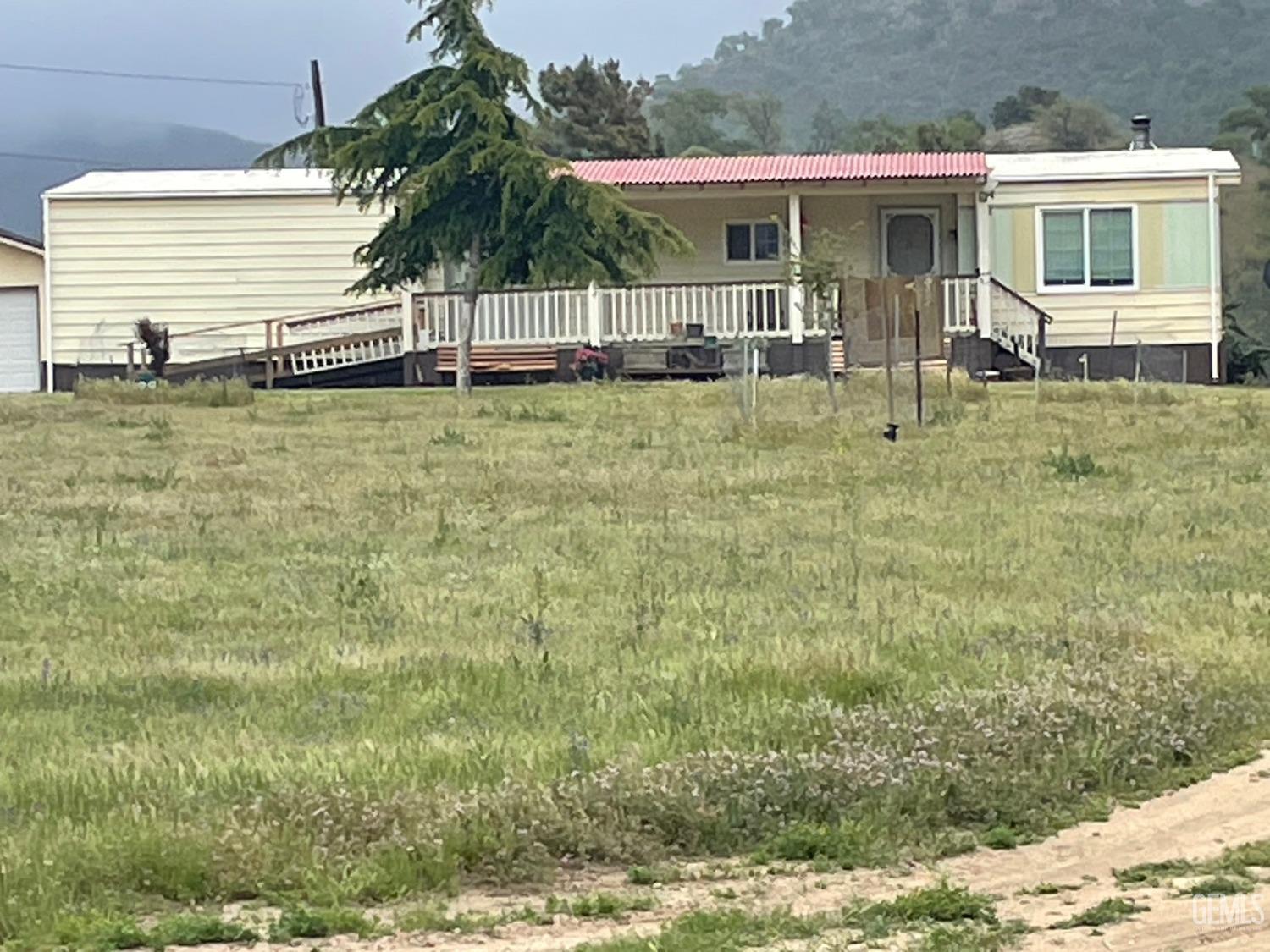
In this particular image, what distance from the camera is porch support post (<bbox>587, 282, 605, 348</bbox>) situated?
27.7 meters

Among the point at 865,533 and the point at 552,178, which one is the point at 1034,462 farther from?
the point at 552,178

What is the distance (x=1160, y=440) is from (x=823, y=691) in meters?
11.0

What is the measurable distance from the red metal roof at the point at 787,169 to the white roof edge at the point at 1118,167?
0.62m

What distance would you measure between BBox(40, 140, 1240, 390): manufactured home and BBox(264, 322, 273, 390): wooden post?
0.18 ft

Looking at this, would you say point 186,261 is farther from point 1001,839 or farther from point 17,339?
point 1001,839

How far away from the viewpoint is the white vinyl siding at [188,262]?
31.3 meters

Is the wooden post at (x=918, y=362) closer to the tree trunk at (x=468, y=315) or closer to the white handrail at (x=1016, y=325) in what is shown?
the tree trunk at (x=468, y=315)

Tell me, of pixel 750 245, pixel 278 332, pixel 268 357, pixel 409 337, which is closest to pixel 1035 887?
pixel 409 337

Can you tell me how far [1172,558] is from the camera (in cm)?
1155

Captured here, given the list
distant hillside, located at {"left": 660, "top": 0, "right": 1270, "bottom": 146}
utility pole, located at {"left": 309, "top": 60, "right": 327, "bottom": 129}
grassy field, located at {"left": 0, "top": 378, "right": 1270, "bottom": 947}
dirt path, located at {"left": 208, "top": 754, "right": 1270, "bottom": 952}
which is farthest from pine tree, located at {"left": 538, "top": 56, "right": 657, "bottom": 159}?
distant hillside, located at {"left": 660, "top": 0, "right": 1270, "bottom": 146}

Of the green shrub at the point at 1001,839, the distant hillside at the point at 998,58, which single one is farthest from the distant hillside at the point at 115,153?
the green shrub at the point at 1001,839

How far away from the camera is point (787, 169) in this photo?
2920 cm

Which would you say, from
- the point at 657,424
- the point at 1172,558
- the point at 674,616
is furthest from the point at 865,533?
the point at 657,424

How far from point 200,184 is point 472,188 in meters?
8.15
